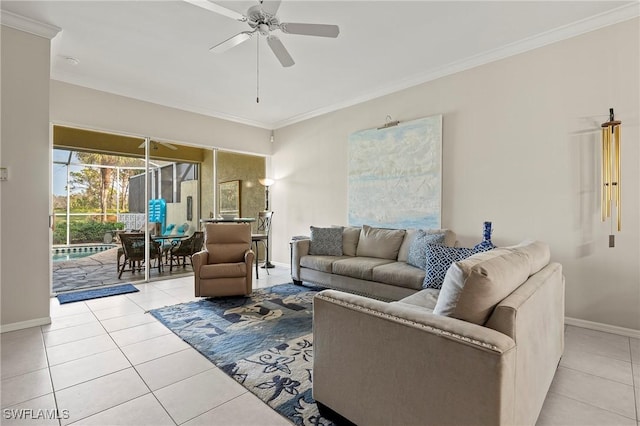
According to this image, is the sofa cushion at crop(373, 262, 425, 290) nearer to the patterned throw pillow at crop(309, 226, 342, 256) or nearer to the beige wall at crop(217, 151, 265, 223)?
the patterned throw pillow at crop(309, 226, 342, 256)

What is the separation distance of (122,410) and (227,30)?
333cm

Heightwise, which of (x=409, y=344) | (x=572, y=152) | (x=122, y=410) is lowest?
(x=122, y=410)

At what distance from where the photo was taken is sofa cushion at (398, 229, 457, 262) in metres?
3.65

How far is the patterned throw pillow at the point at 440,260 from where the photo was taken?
284 centimetres

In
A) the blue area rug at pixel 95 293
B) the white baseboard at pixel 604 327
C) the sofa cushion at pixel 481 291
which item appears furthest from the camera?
the blue area rug at pixel 95 293

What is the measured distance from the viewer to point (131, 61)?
382cm

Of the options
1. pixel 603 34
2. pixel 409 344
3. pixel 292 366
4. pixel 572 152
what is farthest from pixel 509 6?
pixel 292 366

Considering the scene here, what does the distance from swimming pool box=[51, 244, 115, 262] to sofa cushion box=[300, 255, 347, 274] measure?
10.2 feet

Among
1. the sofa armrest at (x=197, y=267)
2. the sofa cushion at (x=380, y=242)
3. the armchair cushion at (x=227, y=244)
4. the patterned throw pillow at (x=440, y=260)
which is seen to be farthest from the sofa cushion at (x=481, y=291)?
the armchair cushion at (x=227, y=244)

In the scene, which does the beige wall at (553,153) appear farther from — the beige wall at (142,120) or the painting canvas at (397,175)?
the beige wall at (142,120)

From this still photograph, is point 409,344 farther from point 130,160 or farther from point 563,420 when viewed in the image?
point 130,160

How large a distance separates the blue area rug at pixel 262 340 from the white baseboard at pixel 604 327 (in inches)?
105

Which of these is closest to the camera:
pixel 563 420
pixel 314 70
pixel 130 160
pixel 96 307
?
pixel 563 420

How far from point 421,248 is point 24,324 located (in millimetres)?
4157
